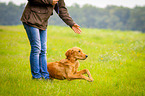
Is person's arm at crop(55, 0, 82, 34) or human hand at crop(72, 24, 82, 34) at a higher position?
person's arm at crop(55, 0, 82, 34)

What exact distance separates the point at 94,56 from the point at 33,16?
13.0 ft

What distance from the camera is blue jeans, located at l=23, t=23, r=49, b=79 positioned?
3933mm

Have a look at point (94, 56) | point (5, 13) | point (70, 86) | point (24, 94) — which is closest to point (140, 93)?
point (70, 86)

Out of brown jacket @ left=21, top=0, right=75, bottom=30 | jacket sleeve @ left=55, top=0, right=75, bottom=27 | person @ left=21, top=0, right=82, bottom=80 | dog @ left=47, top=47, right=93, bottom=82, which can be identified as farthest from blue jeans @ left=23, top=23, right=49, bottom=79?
jacket sleeve @ left=55, top=0, right=75, bottom=27

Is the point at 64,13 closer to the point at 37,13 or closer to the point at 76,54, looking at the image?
the point at 37,13

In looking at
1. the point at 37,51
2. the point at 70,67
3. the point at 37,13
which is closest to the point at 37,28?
the point at 37,13

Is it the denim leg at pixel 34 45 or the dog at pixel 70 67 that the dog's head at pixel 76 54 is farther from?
the denim leg at pixel 34 45

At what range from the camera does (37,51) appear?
4031 mm

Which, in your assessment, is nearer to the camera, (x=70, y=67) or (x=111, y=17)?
(x=70, y=67)

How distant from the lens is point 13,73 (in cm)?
480

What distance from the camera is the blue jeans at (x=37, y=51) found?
3933 millimetres

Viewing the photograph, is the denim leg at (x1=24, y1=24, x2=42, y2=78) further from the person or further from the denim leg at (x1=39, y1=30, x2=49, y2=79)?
the denim leg at (x1=39, y1=30, x2=49, y2=79)

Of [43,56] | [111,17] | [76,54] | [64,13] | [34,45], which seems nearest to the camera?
[34,45]

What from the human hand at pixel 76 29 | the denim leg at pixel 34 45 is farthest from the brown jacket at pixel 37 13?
the human hand at pixel 76 29
